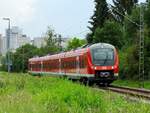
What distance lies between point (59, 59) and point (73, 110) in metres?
42.9

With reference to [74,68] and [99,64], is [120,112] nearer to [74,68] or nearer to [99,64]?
[99,64]

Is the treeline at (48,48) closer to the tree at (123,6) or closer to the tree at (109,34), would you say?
the tree at (123,6)

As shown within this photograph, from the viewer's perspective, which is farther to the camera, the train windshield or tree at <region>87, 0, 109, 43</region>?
tree at <region>87, 0, 109, 43</region>

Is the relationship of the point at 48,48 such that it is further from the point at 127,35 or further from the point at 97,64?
the point at 97,64

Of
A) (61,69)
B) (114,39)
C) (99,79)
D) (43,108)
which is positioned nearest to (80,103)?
(43,108)

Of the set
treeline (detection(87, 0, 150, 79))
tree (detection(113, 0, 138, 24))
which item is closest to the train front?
treeline (detection(87, 0, 150, 79))

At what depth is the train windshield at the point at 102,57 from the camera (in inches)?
1636

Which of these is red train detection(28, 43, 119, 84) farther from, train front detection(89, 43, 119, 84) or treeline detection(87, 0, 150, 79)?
treeline detection(87, 0, 150, 79)

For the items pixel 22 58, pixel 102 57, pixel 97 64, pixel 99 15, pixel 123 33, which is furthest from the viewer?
pixel 22 58

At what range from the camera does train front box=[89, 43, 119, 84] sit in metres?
41.3

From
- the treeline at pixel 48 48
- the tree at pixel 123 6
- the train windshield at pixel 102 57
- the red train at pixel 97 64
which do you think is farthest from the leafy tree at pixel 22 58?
the train windshield at pixel 102 57

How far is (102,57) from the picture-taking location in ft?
137

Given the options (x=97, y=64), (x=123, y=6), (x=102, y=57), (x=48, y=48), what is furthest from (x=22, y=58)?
(x=97, y=64)

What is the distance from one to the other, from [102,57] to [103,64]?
1.91ft
